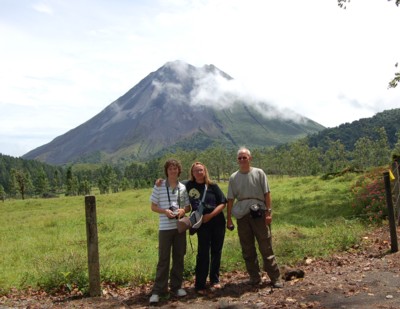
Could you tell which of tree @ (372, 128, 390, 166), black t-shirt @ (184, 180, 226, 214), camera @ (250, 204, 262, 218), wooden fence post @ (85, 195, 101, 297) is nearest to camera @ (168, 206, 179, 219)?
black t-shirt @ (184, 180, 226, 214)

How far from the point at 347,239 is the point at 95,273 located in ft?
22.7

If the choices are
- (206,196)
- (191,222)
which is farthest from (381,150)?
(191,222)

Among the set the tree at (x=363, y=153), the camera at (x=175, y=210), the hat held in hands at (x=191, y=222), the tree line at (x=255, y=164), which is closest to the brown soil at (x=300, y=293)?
the hat held in hands at (x=191, y=222)

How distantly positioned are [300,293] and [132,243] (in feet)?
28.8

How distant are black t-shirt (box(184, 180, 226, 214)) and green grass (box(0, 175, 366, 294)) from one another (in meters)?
2.15

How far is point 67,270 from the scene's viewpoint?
28.6 ft

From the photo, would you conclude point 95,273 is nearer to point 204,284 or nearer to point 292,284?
point 204,284

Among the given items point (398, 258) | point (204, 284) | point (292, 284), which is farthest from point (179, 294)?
point (398, 258)

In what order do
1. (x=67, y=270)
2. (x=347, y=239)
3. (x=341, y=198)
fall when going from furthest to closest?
(x=341, y=198) → (x=347, y=239) → (x=67, y=270)

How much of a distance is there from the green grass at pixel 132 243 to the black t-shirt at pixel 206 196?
2151 millimetres

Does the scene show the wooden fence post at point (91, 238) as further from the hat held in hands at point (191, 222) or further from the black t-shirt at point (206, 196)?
the black t-shirt at point (206, 196)

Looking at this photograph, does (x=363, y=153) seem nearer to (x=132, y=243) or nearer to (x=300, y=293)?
(x=132, y=243)

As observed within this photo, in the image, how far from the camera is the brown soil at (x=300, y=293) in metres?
6.72

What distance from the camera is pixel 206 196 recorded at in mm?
7883
